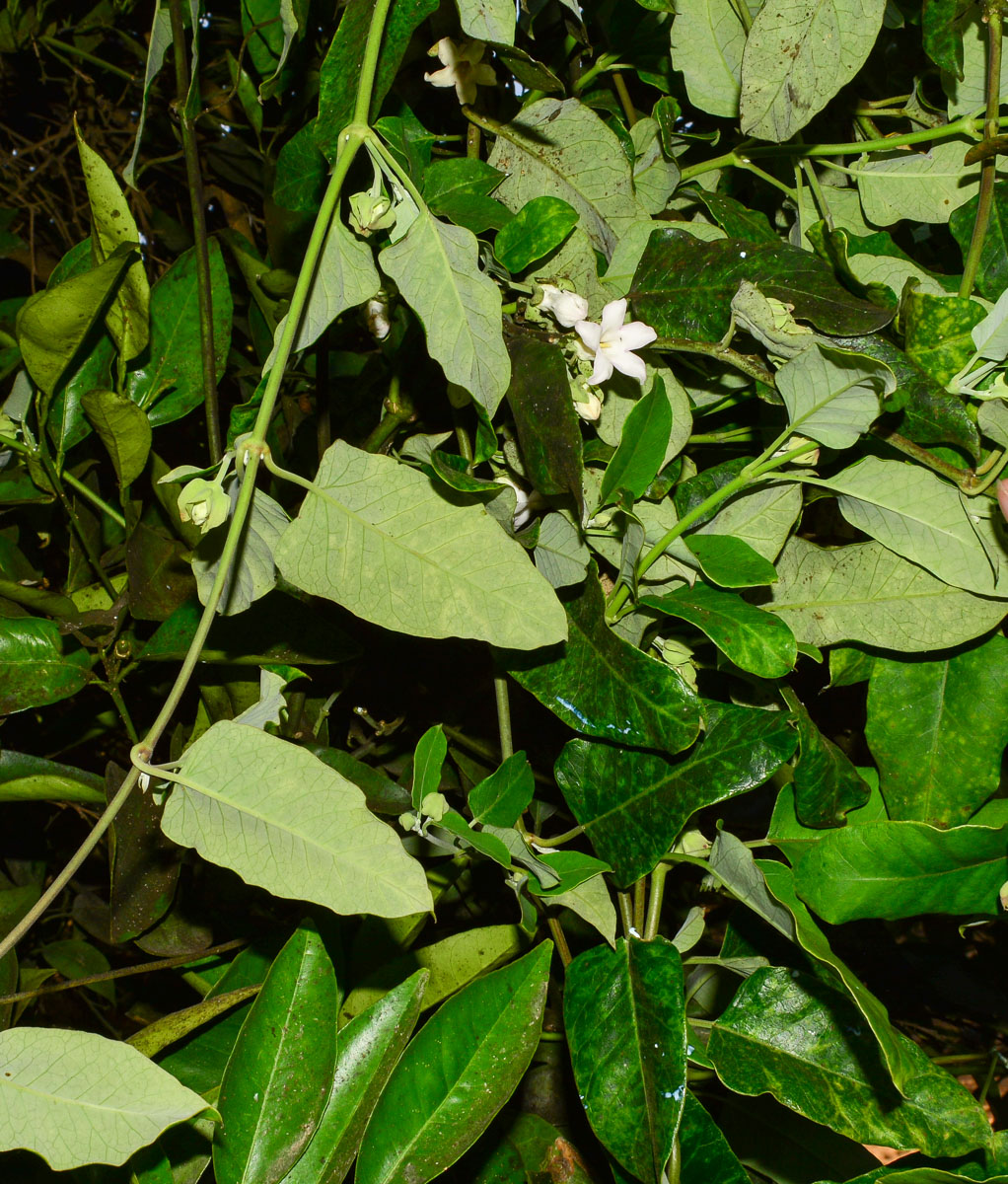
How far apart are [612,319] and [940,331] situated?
0.53 feet

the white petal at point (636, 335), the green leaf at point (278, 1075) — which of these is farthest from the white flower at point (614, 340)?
the green leaf at point (278, 1075)

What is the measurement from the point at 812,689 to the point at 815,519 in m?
0.13

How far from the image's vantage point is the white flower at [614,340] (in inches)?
15.8

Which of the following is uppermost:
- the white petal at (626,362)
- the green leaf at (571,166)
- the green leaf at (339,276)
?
the green leaf at (571,166)

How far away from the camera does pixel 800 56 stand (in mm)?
423

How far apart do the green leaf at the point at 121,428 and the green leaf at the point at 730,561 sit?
311 millimetres

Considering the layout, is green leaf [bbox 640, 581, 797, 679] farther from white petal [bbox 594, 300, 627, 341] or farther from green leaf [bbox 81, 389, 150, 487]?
green leaf [bbox 81, 389, 150, 487]

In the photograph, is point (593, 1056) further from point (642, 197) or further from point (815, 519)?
point (642, 197)

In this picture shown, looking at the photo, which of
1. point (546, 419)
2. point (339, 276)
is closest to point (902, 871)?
point (546, 419)

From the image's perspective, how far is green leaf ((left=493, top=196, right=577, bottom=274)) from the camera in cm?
40

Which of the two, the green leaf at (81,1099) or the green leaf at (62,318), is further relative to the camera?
the green leaf at (62,318)

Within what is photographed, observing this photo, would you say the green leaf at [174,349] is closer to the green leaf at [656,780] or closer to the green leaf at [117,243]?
the green leaf at [117,243]

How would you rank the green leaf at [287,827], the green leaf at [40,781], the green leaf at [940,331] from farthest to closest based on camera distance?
1. the green leaf at [40,781]
2. the green leaf at [940,331]
3. the green leaf at [287,827]

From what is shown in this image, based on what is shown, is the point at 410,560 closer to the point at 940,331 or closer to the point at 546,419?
the point at 546,419
